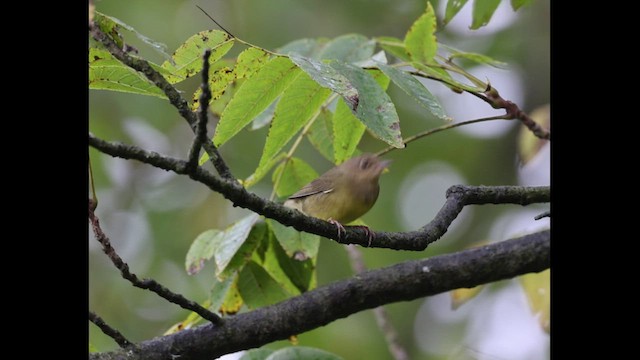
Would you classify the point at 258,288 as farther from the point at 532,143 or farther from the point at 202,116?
the point at 202,116

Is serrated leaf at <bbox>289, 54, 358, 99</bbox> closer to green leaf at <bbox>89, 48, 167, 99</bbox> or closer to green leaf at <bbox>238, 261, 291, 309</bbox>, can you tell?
green leaf at <bbox>89, 48, 167, 99</bbox>

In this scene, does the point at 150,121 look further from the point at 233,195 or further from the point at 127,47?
the point at 233,195

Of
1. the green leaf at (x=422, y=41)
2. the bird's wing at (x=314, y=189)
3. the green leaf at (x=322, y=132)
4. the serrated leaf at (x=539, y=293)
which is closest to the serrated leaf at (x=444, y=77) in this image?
the green leaf at (x=422, y=41)

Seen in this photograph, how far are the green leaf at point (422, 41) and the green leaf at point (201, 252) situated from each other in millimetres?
1243

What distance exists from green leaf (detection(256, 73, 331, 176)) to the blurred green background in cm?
361

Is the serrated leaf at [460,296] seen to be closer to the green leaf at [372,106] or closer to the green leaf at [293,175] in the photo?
the green leaf at [293,175]

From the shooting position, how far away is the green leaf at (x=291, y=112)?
121 inches

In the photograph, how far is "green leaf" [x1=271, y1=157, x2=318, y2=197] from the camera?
4.12m

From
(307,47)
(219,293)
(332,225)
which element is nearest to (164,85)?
(332,225)

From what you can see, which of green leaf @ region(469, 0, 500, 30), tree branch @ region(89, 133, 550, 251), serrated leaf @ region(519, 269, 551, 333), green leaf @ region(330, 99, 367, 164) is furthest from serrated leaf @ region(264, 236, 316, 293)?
green leaf @ region(469, 0, 500, 30)

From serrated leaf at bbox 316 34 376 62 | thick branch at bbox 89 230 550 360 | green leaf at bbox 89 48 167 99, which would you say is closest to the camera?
green leaf at bbox 89 48 167 99

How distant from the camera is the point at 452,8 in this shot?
3699 millimetres
